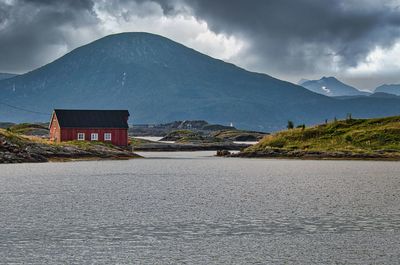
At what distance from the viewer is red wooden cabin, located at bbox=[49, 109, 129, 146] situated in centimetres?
12425

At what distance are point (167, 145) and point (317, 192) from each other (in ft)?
370

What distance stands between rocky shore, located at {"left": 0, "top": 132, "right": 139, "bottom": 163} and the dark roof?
17.7m

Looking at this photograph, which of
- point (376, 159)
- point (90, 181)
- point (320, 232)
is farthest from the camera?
point (376, 159)

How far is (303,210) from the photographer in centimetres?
3766

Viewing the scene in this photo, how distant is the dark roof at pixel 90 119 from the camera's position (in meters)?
125

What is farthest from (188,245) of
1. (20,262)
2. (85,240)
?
(20,262)

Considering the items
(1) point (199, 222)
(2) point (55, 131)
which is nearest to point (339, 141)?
(2) point (55, 131)

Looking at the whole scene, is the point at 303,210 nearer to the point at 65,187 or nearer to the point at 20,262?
the point at 20,262

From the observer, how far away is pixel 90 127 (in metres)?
125

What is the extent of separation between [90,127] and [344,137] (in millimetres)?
51171

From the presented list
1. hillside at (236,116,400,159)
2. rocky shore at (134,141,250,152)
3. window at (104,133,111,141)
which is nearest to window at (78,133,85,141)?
window at (104,133,111,141)

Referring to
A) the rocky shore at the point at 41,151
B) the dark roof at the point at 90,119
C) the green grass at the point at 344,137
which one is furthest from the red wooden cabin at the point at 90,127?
the green grass at the point at 344,137

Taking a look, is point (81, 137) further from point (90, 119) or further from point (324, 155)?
point (324, 155)

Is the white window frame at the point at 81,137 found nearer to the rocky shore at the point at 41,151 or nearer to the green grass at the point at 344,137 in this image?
the rocky shore at the point at 41,151
